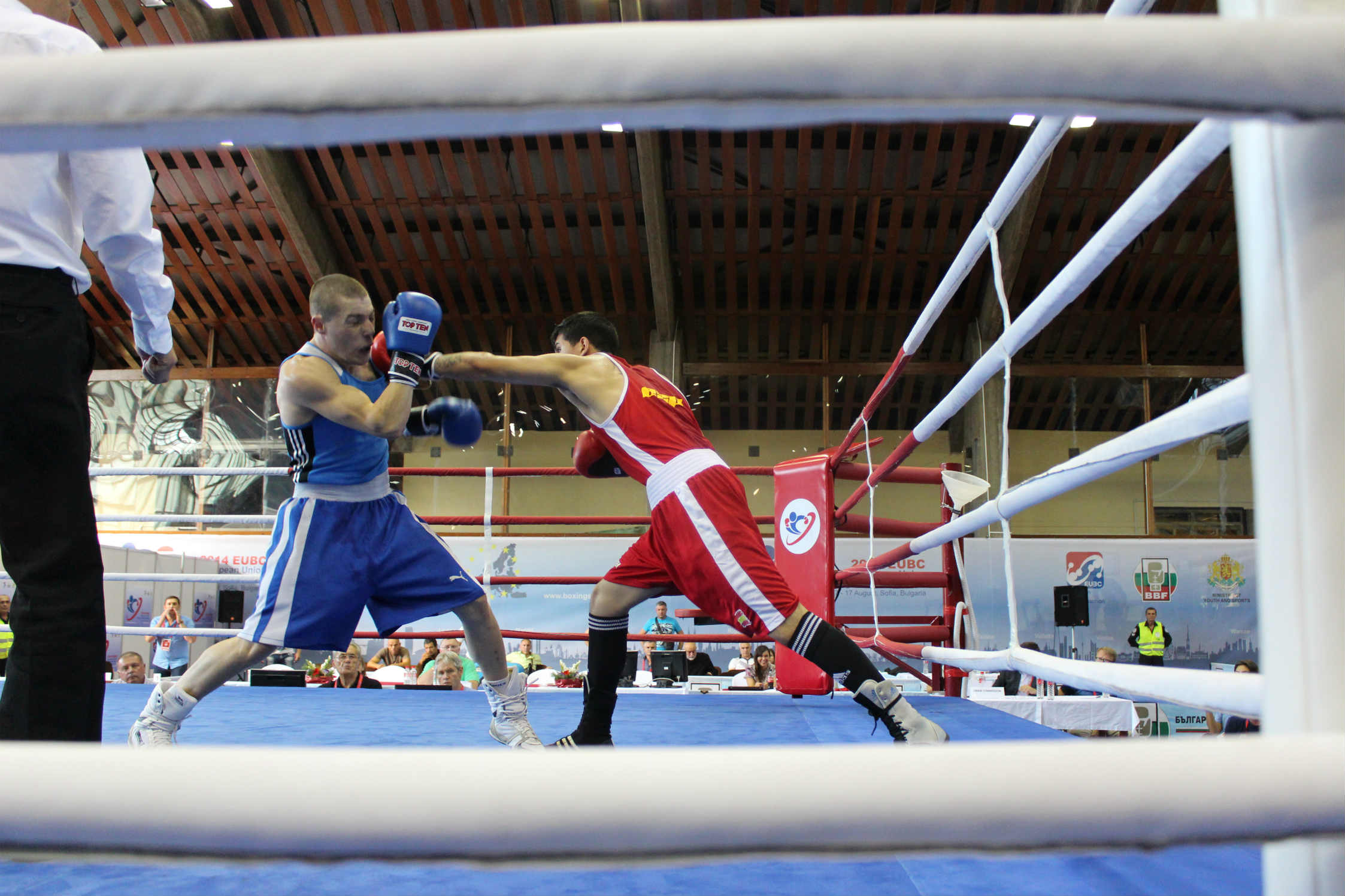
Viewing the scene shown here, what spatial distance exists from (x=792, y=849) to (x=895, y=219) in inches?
331

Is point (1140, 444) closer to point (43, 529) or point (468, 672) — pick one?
point (43, 529)

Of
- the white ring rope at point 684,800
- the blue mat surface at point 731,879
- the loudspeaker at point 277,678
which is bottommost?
the loudspeaker at point 277,678

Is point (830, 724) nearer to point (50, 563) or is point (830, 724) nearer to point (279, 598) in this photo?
point (279, 598)

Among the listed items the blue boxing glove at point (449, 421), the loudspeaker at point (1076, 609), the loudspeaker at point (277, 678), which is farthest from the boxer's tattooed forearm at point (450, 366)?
→ the loudspeaker at point (1076, 609)

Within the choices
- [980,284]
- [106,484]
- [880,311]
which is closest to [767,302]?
[880,311]

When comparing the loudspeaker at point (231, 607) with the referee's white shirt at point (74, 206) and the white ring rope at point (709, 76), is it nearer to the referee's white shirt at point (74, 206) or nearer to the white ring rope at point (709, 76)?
the referee's white shirt at point (74, 206)

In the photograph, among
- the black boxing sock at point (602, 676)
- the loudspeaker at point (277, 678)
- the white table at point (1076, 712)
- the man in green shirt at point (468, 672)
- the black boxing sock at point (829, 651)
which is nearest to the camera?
the black boxing sock at point (829, 651)

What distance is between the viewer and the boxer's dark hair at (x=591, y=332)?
199cm

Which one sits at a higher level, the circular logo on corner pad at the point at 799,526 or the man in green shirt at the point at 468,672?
the circular logo on corner pad at the point at 799,526

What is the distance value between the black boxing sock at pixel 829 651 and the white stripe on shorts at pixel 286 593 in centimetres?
90

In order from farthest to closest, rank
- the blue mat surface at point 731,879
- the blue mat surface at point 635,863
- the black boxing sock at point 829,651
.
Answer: the black boxing sock at point 829,651, the blue mat surface at point 731,879, the blue mat surface at point 635,863

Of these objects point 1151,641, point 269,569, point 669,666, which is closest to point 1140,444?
point 269,569

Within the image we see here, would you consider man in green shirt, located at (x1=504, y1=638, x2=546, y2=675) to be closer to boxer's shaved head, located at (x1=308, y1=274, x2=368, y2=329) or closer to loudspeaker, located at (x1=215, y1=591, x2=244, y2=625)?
loudspeaker, located at (x1=215, y1=591, x2=244, y2=625)

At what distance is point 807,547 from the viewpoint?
3.09 m
